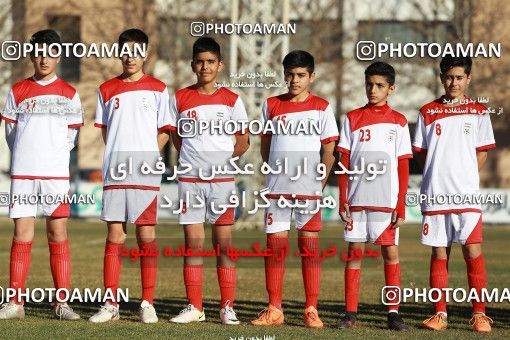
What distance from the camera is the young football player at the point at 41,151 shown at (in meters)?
9.60

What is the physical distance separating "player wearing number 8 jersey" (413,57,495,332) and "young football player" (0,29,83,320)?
9.78 ft

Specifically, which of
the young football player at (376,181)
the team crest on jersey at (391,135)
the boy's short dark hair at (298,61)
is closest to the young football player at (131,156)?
the boy's short dark hair at (298,61)

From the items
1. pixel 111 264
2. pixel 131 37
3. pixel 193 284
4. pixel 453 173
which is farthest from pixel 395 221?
pixel 131 37

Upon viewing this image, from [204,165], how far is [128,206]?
27.8 inches

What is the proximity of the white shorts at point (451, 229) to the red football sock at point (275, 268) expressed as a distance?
1174 millimetres

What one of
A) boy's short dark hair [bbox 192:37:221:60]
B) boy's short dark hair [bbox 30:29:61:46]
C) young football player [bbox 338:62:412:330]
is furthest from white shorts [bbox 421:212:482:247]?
boy's short dark hair [bbox 30:29:61:46]

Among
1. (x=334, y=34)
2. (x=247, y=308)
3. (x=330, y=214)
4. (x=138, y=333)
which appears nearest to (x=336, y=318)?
Answer: (x=247, y=308)

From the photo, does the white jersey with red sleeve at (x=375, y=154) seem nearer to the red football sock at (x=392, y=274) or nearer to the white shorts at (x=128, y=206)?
the red football sock at (x=392, y=274)

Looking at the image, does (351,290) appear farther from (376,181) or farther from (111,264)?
(111,264)

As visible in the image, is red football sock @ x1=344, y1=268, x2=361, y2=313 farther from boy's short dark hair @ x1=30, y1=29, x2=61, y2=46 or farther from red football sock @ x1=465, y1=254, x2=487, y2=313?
boy's short dark hair @ x1=30, y1=29, x2=61, y2=46

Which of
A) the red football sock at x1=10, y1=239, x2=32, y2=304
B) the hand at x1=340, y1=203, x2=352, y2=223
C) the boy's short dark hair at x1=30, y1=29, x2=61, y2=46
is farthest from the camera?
the red football sock at x1=10, y1=239, x2=32, y2=304

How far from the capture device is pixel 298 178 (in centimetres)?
938

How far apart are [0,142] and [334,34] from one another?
464 inches

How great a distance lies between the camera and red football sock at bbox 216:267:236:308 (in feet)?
31.1
